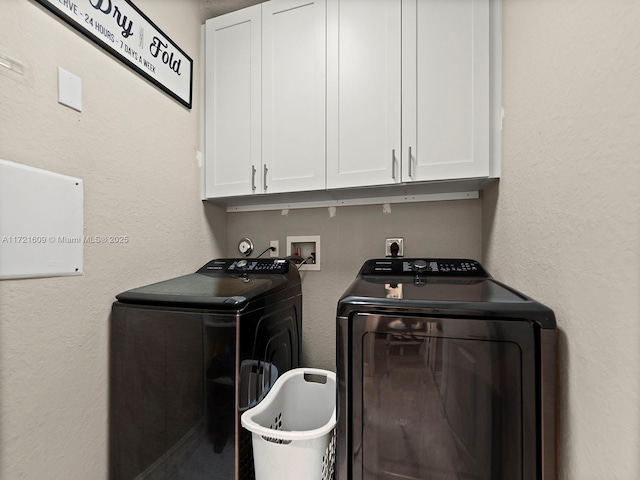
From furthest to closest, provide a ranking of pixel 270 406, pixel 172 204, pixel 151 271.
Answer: pixel 172 204, pixel 151 271, pixel 270 406

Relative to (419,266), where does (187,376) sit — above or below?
below

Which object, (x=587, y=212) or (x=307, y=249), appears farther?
(x=307, y=249)

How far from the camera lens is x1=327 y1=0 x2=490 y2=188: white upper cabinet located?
1.21 m

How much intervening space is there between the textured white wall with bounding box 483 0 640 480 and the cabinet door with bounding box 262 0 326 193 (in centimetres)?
88

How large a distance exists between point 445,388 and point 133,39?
72.3 inches

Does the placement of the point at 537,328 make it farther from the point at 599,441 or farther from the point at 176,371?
the point at 176,371

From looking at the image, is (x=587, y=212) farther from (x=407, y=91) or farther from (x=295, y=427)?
(x=295, y=427)

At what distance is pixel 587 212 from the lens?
617 mm

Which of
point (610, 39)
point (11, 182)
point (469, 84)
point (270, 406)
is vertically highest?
point (469, 84)

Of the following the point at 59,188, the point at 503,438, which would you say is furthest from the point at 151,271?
the point at 503,438

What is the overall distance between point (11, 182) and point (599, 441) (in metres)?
1.65

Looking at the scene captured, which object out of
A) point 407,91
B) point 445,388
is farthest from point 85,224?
point 407,91

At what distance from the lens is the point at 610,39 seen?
556mm

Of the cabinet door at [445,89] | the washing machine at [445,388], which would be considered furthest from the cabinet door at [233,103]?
the washing machine at [445,388]
